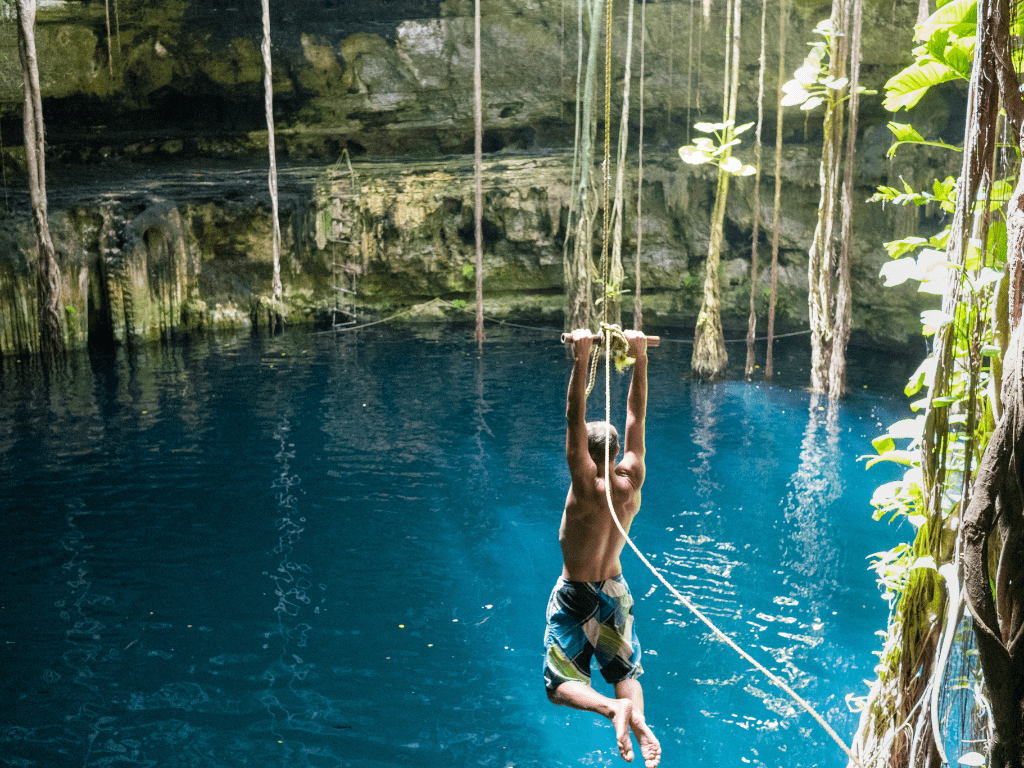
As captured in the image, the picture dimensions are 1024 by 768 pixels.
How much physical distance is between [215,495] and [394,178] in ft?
32.0

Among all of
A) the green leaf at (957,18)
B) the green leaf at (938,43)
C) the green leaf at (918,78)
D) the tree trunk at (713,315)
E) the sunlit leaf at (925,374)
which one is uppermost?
the green leaf at (957,18)

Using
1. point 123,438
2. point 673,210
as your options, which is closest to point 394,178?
point 673,210

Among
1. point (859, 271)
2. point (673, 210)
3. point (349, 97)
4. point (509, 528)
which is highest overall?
point (349, 97)

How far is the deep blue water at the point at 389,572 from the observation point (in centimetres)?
423

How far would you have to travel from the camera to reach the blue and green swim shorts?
299 cm

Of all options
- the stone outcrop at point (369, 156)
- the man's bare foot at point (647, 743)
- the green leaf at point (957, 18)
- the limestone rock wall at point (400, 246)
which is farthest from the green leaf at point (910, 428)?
the stone outcrop at point (369, 156)

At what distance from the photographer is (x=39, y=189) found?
10797 mm

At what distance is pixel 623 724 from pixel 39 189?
1116 cm

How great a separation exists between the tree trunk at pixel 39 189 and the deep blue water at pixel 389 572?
99cm

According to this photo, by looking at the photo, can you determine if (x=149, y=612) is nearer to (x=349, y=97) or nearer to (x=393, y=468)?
(x=393, y=468)

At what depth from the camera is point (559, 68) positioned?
54.3 feet

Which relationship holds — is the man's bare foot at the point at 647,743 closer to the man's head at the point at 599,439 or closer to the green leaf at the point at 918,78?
the man's head at the point at 599,439

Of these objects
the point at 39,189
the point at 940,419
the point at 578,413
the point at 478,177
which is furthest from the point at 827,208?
→ the point at 39,189

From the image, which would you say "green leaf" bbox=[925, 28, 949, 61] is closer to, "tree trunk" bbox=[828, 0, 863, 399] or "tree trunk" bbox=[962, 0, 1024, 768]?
"tree trunk" bbox=[962, 0, 1024, 768]
